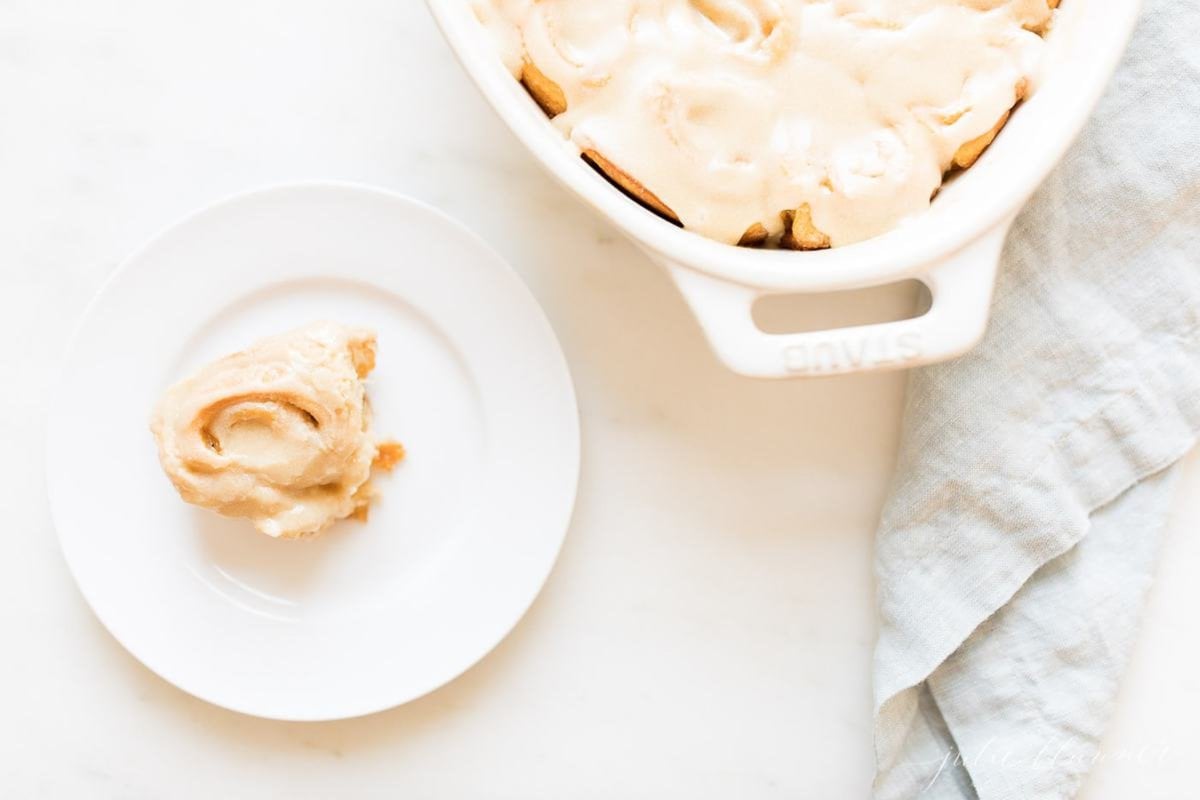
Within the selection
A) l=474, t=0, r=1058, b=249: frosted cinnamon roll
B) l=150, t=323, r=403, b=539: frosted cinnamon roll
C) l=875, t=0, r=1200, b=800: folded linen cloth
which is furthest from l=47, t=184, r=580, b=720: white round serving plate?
l=875, t=0, r=1200, b=800: folded linen cloth

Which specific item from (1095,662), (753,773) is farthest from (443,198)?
(1095,662)

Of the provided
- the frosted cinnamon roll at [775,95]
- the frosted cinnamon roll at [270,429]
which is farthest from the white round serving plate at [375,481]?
the frosted cinnamon roll at [775,95]

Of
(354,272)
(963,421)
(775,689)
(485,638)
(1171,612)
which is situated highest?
(354,272)

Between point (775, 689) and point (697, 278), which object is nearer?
point (697, 278)

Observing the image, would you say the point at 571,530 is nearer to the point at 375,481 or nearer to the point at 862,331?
the point at 375,481

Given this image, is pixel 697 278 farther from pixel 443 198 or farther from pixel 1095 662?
pixel 1095 662
